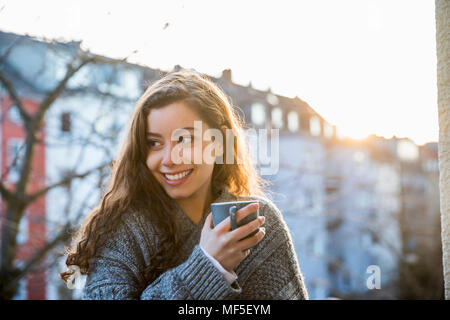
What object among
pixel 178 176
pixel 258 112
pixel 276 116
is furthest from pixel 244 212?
pixel 276 116

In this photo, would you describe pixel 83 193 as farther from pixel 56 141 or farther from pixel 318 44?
pixel 318 44

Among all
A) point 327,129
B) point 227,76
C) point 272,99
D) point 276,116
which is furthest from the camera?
point 327,129

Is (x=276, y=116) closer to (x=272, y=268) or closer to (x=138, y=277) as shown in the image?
(x=272, y=268)

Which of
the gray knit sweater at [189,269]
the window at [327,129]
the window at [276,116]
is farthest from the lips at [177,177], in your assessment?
the window at [327,129]

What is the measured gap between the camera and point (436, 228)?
9656 mm

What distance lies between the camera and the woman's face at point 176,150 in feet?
3.66

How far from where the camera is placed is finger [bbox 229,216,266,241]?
0.85m

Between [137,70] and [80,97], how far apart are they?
53cm

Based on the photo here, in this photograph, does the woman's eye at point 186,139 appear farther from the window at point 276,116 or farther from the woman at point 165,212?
the window at point 276,116

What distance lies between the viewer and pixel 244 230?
859 millimetres

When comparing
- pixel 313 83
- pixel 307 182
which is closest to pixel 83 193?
pixel 313 83

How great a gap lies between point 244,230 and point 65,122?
2579 millimetres
